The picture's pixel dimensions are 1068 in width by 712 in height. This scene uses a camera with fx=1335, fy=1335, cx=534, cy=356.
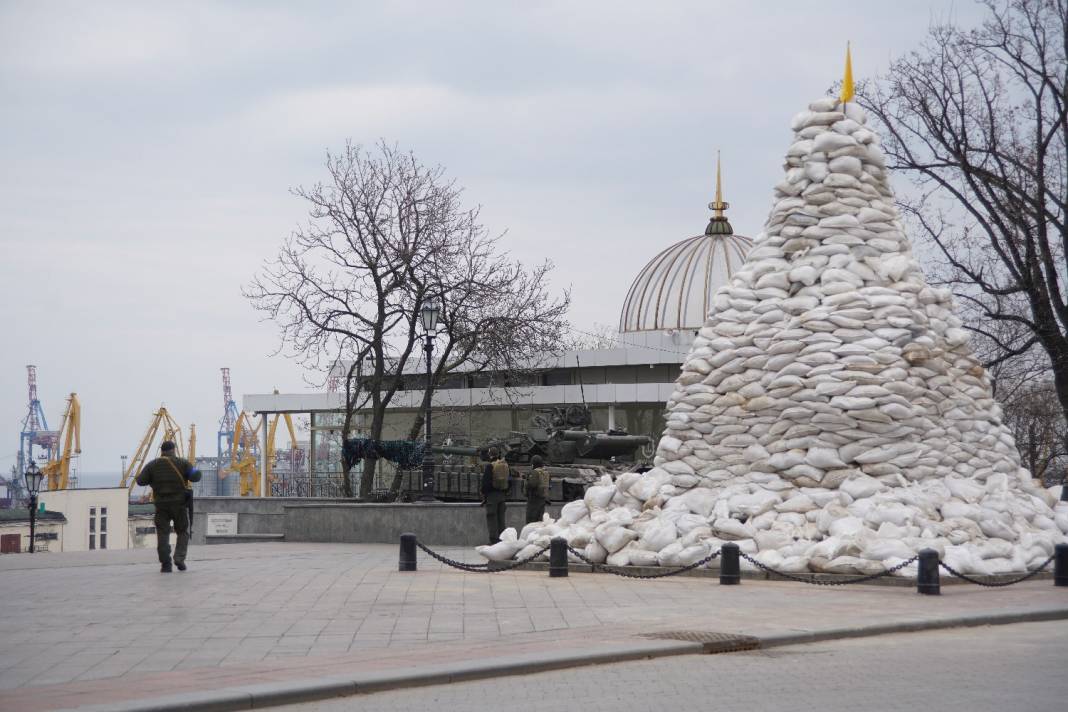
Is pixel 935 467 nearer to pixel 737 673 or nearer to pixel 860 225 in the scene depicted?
pixel 860 225

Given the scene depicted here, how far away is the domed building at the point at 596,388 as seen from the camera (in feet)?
143

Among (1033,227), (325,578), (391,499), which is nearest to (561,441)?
(391,499)

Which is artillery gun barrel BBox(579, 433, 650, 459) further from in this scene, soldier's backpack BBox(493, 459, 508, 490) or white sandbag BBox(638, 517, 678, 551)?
white sandbag BBox(638, 517, 678, 551)

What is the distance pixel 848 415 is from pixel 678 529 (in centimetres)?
258

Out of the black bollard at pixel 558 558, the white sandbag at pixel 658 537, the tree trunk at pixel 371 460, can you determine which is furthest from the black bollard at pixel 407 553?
the tree trunk at pixel 371 460

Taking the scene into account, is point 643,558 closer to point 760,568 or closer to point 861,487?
point 760,568

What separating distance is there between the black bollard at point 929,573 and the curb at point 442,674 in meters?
2.30

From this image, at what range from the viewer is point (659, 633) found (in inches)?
426

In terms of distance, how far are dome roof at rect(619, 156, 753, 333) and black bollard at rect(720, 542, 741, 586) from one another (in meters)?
39.1

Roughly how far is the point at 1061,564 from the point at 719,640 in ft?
21.1

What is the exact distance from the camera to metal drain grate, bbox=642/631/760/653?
33.6ft

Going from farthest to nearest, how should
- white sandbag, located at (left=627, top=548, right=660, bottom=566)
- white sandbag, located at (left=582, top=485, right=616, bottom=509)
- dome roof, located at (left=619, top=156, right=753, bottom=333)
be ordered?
dome roof, located at (left=619, top=156, right=753, bottom=333), white sandbag, located at (left=582, top=485, right=616, bottom=509), white sandbag, located at (left=627, top=548, right=660, bottom=566)

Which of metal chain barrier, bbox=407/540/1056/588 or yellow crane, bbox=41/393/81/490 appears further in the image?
yellow crane, bbox=41/393/81/490

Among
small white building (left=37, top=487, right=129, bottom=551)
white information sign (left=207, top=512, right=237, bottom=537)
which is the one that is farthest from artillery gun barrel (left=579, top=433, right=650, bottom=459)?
small white building (left=37, top=487, right=129, bottom=551)
